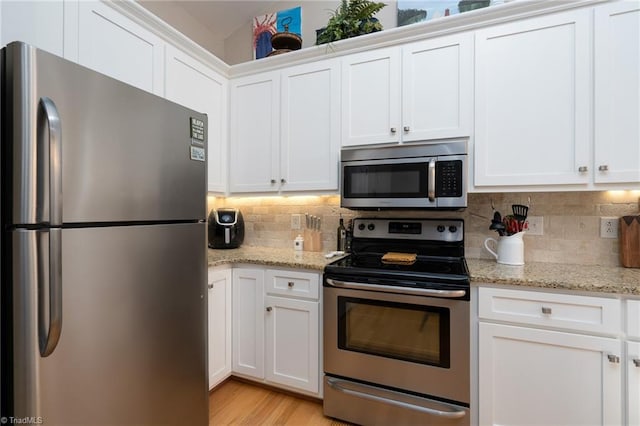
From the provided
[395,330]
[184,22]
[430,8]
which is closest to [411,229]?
[395,330]

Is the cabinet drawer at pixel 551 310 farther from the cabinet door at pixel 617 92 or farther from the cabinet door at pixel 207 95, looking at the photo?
the cabinet door at pixel 207 95

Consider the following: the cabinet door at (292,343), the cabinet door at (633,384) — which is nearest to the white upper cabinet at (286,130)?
the cabinet door at (292,343)

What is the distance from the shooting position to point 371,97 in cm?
204

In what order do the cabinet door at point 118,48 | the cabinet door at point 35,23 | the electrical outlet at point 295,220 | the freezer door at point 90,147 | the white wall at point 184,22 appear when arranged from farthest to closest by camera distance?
the electrical outlet at point 295,220 < the white wall at point 184,22 < the cabinet door at point 118,48 < the cabinet door at point 35,23 < the freezer door at point 90,147

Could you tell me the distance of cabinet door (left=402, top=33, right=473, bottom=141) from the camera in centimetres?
181

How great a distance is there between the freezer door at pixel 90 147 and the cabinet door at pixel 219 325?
0.79 meters

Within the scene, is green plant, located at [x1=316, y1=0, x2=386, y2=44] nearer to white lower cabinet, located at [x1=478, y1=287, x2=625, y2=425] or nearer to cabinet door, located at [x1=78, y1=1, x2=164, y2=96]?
cabinet door, located at [x1=78, y1=1, x2=164, y2=96]

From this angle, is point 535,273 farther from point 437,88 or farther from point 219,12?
point 219,12

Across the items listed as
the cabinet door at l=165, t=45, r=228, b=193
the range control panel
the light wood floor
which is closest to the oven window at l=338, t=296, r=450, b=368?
the light wood floor

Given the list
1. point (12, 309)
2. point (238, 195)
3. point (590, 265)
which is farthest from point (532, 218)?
point (12, 309)

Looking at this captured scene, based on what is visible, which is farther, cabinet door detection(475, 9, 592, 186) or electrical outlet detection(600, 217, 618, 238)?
electrical outlet detection(600, 217, 618, 238)

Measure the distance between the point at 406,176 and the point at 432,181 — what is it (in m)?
0.16

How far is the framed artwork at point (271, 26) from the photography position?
247 cm

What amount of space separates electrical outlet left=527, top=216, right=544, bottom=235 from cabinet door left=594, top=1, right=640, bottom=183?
39 centimetres
